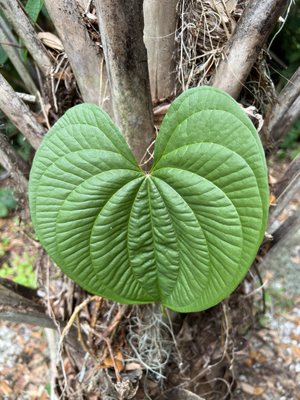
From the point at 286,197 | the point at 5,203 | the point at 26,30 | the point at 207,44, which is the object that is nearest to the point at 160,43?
the point at 207,44

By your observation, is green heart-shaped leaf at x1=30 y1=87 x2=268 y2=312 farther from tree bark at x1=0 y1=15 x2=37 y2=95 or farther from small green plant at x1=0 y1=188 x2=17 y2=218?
small green plant at x1=0 y1=188 x2=17 y2=218

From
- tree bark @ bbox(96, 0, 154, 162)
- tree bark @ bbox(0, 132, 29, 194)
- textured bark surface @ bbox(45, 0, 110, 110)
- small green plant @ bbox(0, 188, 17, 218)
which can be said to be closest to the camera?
tree bark @ bbox(96, 0, 154, 162)

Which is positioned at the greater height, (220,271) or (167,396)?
(220,271)

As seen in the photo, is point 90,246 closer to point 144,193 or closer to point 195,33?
point 144,193

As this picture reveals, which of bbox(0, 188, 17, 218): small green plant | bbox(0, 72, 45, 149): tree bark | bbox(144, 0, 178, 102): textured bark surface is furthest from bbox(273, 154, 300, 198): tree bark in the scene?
bbox(0, 188, 17, 218): small green plant

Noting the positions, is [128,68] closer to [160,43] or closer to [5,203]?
[160,43]

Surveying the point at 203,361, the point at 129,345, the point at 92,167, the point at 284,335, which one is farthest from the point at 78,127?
the point at 284,335
